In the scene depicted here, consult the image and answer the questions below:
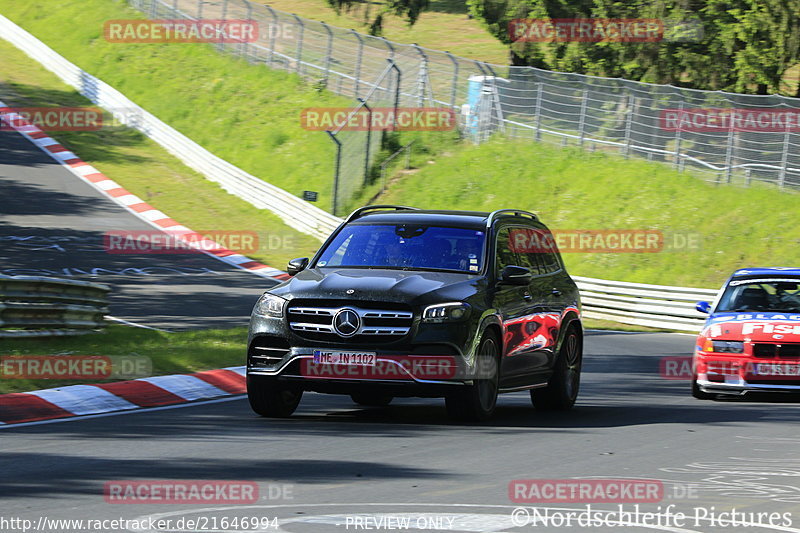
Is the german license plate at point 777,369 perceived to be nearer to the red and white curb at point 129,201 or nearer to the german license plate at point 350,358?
the german license plate at point 350,358

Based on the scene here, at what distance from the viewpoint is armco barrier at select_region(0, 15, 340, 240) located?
36000mm

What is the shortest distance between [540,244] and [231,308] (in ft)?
36.8

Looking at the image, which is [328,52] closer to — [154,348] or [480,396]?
[154,348]

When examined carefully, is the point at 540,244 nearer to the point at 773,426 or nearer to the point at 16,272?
the point at 773,426

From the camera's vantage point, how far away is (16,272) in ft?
83.4

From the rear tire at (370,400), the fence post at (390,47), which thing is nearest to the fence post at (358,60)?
the fence post at (390,47)

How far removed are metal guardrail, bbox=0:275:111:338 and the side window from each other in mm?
5936

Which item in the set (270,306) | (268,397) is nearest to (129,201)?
(268,397)

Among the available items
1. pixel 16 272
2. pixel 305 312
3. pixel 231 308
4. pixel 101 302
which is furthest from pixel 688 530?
pixel 16 272

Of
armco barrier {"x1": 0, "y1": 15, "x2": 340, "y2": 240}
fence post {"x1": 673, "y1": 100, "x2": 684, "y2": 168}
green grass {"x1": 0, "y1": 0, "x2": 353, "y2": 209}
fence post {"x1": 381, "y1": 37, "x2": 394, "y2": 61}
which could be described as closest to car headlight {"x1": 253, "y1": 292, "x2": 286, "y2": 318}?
armco barrier {"x1": 0, "y1": 15, "x2": 340, "y2": 240}

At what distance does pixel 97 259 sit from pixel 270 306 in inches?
740

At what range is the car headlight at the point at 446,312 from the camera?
1019cm

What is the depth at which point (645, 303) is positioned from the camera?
89.8ft

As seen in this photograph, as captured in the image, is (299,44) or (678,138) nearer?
(678,138)
